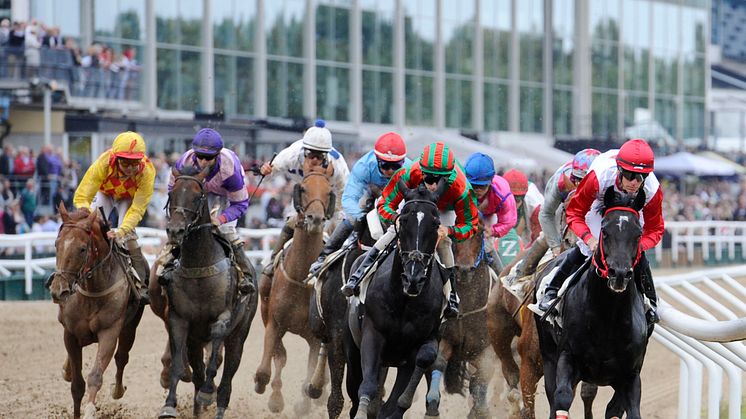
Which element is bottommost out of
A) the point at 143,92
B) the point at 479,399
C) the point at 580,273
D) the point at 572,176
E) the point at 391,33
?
the point at 479,399

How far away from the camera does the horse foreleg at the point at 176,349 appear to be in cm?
803

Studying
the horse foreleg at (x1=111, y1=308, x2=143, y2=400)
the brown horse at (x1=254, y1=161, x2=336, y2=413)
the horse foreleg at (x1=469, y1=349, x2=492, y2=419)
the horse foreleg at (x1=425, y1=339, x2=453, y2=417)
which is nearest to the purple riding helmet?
the brown horse at (x1=254, y1=161, x2=336, y2=413)

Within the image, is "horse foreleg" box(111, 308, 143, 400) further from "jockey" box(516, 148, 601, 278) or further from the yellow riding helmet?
"jockey" box(516, 148, 601, 278)

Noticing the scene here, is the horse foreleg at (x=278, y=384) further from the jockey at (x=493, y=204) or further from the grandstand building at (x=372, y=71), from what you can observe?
the grandstand building at (x=372, y=71)

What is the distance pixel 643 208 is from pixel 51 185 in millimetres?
11237

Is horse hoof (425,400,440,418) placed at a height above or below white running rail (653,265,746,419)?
below

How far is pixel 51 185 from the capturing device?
16.4 metres

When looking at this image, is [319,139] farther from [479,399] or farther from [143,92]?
[143,92]

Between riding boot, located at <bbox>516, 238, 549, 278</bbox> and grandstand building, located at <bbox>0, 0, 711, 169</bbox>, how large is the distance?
35.7 ft


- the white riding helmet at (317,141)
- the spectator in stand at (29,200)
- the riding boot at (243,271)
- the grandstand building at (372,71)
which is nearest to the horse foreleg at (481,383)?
the riding boot at (243,271)

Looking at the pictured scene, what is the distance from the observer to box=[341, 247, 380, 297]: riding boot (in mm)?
7621

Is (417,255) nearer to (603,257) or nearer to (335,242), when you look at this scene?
(603,257)

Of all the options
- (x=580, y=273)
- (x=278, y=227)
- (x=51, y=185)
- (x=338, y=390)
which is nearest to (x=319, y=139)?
(x=338, y=390)

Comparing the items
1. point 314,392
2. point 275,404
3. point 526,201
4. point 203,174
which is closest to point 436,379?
point 314,392
